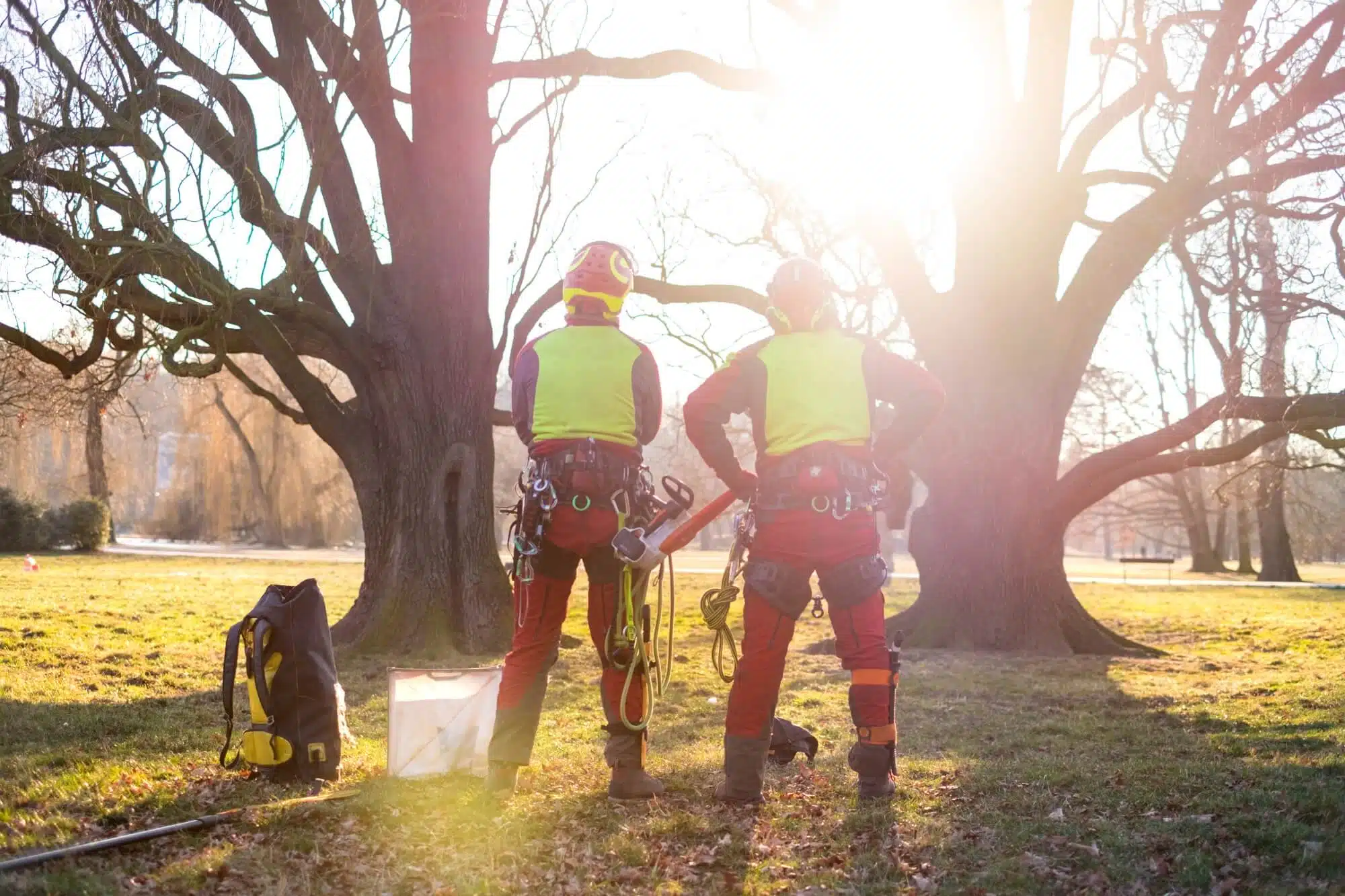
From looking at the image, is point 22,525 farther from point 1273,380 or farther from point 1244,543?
point 1244,543

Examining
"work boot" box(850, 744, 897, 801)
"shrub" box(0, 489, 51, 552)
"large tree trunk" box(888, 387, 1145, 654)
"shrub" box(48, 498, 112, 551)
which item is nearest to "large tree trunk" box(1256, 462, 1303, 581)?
"large tree trunk" box(888, 387, 1145, 654)

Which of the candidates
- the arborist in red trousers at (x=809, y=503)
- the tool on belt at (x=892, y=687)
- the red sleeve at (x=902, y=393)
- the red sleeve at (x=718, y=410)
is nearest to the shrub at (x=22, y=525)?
the red sleeve at (x=718, y=410)

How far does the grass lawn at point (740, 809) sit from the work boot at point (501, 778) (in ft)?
0.24

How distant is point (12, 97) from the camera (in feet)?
30.9

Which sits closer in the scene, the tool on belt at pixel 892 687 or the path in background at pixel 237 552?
the tool on belt at pixel 892 687

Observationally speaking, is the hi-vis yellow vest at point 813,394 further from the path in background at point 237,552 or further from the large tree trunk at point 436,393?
the path in background at point 237,552

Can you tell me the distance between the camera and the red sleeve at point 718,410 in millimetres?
5359

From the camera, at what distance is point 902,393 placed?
5410mm

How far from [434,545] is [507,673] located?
6168 millimetres

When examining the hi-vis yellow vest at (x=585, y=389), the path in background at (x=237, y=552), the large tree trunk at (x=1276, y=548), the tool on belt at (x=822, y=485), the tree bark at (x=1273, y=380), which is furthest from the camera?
the path in background at (x=237, y=552)

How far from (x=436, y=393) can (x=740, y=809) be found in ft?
24.2

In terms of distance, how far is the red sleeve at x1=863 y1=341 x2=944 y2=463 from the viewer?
17.7ft

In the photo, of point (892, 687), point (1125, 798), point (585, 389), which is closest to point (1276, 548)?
point (1125, 798)

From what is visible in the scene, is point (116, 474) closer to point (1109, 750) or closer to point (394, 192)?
point (394, 192)
